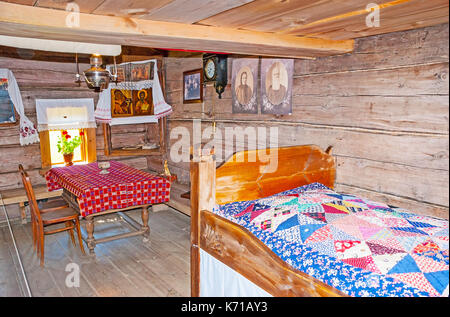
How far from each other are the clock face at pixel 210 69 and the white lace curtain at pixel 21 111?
2.70 meters

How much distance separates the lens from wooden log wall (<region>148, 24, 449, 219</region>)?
2311mm

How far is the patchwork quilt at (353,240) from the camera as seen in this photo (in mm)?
1505

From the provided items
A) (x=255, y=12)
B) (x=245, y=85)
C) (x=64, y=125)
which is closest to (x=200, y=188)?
(x=255, y=12)

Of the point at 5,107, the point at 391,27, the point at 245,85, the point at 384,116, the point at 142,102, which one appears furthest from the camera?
the point at 142,102

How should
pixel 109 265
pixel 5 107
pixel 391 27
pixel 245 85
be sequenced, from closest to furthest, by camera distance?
pixel 391 27 → pixel 109 265 → pixel 245 85 → pixel 5 107

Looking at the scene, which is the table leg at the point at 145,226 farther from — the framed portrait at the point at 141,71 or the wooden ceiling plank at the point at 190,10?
the wooden ceiling plank at the point at 190,10

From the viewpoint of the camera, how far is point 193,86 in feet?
16.5

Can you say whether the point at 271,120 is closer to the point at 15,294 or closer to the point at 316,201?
the point at 316,201

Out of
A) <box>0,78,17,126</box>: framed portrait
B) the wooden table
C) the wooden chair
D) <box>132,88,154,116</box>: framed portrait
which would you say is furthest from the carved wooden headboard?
<box>0,78,17,126</box>: framed portrait

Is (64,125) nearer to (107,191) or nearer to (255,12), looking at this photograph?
(107,191)

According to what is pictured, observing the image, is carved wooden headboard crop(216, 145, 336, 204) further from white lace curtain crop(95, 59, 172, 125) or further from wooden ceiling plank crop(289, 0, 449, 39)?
white lace curtain crop(95, 59, 172, 125)

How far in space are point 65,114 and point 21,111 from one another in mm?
611

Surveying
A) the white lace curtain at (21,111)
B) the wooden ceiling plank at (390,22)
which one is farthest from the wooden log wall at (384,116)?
the white lace curtain at (21,111)

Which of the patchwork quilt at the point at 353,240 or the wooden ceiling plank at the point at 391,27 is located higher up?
the wooden ceiling plank at the point at 391,27
